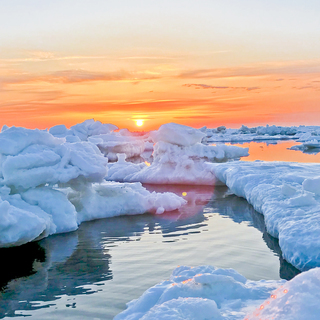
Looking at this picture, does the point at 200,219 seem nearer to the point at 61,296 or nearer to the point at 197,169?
the point at 61,296

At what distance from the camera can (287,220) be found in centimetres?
852

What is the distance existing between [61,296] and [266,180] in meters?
8.34

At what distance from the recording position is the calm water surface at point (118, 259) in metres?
6.30

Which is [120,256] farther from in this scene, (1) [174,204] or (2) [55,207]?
(1) [174,204]

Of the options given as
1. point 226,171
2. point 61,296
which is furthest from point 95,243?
point 226,171

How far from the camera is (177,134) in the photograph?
1966 cm

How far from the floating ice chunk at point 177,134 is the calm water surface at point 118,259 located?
301 inches

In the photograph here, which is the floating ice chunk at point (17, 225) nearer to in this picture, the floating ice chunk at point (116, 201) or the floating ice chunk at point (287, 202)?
the floating ice chunk at point (116, 201)

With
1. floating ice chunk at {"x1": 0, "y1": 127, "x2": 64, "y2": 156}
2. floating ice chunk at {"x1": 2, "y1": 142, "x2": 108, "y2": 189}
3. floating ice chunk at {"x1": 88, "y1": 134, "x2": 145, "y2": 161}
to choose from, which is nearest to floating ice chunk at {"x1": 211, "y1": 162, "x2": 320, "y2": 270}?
floating ice chunk at {"x1": 2, "y1": 142, "x2": 108, "y2": 189}

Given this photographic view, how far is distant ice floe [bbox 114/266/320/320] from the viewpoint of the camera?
3.68m

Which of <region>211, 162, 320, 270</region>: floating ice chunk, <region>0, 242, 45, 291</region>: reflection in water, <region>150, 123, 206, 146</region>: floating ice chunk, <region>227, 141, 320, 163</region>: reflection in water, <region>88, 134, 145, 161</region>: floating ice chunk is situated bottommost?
<region>227, 141, 320, 163</region>: reflection in water

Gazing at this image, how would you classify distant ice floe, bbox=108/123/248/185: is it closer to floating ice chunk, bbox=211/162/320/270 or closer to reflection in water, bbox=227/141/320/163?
floating ice chunk, bbox=211/162/320/270

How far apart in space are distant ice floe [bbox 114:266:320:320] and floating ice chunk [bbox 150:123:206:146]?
13900mm

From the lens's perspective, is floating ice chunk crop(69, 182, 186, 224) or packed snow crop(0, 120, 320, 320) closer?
packed snow crop(0, 120, 320, 320)
